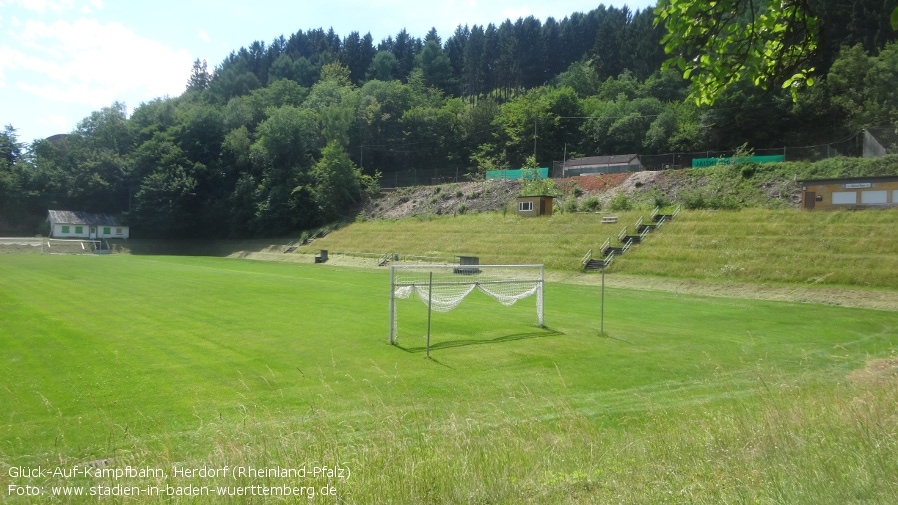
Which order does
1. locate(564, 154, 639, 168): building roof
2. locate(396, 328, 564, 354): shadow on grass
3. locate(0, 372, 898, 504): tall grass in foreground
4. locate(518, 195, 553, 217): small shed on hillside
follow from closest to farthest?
locate(0, 372, 898, 504): tall grass in foreground, locate(396, 328, 564, 354): shadow on grass, locate(518, 195, 553, 217): small shed on hillside, locate(564, 154, 639, 168): building roof

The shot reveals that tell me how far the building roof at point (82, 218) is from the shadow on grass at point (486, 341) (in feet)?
281

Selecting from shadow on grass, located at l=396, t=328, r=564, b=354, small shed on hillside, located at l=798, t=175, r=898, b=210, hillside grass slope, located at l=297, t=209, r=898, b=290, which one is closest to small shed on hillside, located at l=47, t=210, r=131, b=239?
hillside grass slope, located at l=297, t=209, r=898, b=290

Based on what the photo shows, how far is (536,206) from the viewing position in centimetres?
6431

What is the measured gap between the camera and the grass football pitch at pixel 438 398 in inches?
217

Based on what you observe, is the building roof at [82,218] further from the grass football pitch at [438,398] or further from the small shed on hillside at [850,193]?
the small shed on hillside at [850,193]

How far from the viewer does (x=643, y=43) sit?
112062 millimetres

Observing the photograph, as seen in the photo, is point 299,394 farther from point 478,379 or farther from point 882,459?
point 882,459

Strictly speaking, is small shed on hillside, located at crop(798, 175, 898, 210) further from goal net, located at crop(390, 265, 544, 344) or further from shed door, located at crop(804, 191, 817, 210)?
goal net, located at crop(390, 265, 544, 344)

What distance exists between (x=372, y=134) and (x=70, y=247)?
51201 millimetres

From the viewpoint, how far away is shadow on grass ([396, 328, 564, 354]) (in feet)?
56.2

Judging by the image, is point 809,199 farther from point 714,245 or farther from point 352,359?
point 352,359

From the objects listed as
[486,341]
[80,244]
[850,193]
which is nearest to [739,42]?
[486,341]

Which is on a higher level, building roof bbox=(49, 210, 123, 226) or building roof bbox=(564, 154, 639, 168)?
building roof bbox=(564, 154, 639, 168)

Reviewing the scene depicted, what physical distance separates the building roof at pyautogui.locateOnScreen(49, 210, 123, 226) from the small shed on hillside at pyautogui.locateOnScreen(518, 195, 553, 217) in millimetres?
60490
